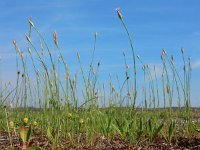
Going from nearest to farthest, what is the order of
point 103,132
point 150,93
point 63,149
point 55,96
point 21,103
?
1. point 63,149
2. point 55,96
3. point 103,132
4. point 150,93
5. point 21,103

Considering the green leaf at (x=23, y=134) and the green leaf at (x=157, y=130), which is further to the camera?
the green leaf at (x=157, y=130)

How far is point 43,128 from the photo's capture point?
435 centimetres

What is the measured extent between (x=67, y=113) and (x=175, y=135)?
1.01 m

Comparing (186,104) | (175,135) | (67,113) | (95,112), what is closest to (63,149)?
(67,113)

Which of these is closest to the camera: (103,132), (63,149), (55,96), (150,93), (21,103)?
(63,149)

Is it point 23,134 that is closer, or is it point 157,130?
point 23,134

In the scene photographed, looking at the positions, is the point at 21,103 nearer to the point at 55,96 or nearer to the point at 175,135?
the point at 55,96

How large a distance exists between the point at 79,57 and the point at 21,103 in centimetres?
123

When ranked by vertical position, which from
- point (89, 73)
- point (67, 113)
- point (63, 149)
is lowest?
point (63, 149)

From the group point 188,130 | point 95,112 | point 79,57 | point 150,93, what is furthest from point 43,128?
point 188,130

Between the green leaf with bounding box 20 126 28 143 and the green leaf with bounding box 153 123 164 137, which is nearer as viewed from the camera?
the green leaf with bounding box 20 126 28 143

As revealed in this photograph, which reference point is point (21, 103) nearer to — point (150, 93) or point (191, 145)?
point (150, 93)

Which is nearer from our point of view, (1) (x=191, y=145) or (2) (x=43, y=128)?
(1) (x=191, y=145)

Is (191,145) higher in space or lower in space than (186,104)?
lower
